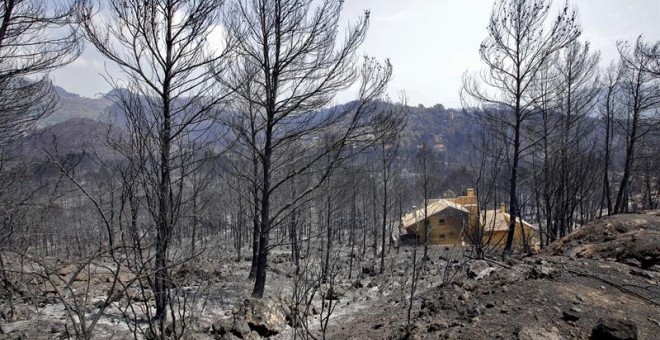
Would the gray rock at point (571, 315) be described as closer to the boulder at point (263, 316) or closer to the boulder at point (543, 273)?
the boulder at point (543, 273)

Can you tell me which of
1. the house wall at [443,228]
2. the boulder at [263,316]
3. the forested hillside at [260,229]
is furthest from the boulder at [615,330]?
the house wall at [443,228]

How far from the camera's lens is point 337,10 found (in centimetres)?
795

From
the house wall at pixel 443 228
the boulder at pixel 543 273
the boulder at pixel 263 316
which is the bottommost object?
the house wall at pixel 443 228

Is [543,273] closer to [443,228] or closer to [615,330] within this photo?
[615,330]

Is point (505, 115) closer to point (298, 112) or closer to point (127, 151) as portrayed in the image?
point (298, 112)

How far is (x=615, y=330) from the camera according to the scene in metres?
3.93

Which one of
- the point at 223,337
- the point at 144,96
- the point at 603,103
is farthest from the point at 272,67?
the point at 603,103

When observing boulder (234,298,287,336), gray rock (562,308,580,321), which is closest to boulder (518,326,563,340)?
gray rock (562,308,580,321)

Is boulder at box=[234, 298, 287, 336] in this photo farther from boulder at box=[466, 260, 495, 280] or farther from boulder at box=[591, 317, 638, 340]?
boulder at box=[591, 317, 638, 340]

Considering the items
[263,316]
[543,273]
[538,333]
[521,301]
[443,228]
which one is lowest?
[443,228]

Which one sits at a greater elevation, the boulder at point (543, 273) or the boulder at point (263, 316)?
the boulder at point (543, 273)

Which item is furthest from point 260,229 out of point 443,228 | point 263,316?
point 443,228

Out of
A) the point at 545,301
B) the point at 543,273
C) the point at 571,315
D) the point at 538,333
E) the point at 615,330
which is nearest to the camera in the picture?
the point at 615,330

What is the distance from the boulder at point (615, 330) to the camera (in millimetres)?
3842
